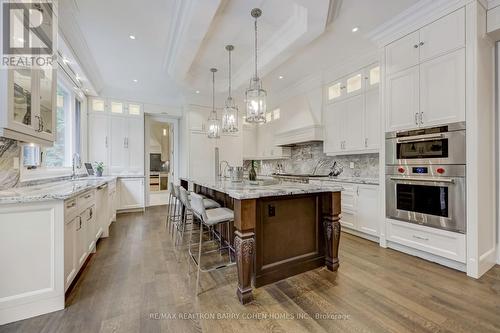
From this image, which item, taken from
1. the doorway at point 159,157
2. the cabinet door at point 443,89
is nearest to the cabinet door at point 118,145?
the doorway at point 159,157

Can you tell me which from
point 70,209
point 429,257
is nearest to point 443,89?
point 429,257

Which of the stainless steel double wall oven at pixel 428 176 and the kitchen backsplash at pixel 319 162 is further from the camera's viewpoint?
the kitchen backsplash at pixel 319 162

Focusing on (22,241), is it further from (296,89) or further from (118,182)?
(296,89)

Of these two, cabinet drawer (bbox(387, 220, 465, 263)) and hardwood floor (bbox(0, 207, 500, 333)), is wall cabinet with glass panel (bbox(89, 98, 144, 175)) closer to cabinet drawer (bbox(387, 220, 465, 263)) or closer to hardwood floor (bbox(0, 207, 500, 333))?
→ hardwood floor (bbox(0, 207, 500, 333))

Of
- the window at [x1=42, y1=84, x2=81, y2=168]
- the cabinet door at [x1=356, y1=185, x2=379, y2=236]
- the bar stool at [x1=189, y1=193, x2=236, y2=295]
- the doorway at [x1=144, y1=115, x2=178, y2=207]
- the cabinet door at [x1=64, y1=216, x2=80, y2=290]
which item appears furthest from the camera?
the doorway at [x1=144, y1=115, x2=178, y2=207]

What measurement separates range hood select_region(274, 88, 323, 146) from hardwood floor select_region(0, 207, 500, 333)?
257 centimetres

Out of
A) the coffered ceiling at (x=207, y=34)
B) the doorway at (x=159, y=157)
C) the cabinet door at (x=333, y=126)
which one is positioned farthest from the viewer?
the doorway at (x=159, y=157)

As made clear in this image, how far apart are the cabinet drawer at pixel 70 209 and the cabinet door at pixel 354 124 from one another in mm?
3885

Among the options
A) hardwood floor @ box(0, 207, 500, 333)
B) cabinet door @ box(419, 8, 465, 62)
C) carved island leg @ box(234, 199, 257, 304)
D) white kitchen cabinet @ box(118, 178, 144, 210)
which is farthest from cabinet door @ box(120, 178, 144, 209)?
cabinet door @ box(419, 8, 465, 62)

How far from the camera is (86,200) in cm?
246

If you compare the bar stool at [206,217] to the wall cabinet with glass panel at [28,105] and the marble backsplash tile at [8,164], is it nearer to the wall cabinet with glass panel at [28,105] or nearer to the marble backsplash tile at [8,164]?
the wall cabinet with glass panel at [28,105]

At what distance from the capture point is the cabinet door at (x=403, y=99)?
105 inches

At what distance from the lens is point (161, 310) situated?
1.73 meters

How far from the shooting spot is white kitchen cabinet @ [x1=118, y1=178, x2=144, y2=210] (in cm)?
514
